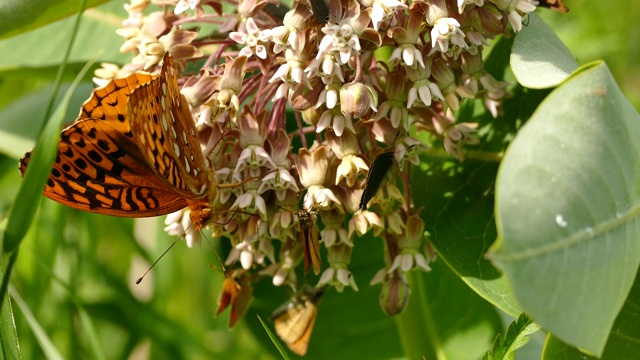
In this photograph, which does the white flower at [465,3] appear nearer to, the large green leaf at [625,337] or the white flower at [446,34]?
the white flower at [446,34]

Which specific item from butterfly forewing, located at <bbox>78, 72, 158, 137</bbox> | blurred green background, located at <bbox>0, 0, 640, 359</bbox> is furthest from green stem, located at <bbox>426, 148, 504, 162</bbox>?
butterfly forewing, located at <bbox>78, 72, 158, 137</bbox>

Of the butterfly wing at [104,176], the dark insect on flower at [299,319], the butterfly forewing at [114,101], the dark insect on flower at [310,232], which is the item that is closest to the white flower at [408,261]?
the dark insect on flower at [310,232]

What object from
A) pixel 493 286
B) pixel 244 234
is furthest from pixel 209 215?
pixel 493 286

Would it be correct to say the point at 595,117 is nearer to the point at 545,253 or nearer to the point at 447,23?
the point at 545,253

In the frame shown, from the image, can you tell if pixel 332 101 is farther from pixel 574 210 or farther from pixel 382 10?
pixel 574 210

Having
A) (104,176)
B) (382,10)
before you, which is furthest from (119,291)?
(382,10)
